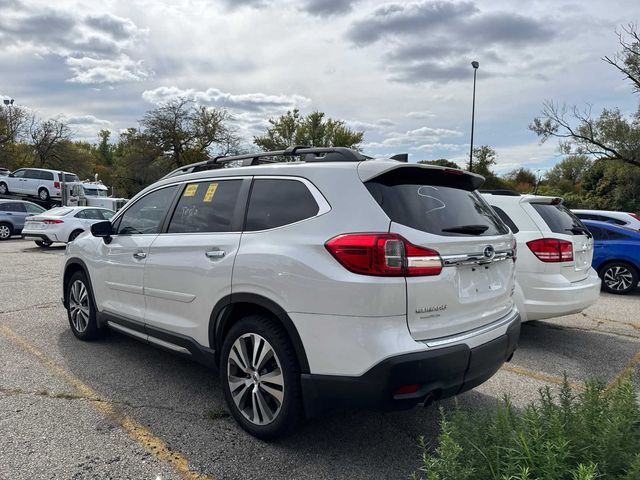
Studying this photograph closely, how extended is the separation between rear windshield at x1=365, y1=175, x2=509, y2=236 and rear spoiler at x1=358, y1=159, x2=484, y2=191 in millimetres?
25

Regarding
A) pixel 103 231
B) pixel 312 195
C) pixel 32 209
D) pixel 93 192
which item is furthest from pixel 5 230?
pixel 312 195

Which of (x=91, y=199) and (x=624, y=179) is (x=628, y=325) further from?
(x=624, y=179)

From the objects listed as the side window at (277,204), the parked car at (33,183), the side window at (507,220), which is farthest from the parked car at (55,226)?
the side window at (277,204)

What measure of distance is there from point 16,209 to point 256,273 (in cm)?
2095

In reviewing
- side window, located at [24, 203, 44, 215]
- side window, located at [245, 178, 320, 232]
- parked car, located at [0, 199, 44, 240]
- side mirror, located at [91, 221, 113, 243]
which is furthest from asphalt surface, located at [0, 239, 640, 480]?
side window, located at [24, 203, 44, 215]

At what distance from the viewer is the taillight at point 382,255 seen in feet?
8.54

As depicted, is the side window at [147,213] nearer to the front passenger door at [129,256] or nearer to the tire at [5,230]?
the front passenger door at [129,256]

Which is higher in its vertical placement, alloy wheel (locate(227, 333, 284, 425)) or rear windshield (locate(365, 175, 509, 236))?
rear windshield (locate(365, 175, 509, 236))

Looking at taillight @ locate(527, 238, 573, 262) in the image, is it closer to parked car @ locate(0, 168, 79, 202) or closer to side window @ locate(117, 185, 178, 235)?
side window @ locate(117, 185, 178, 235)

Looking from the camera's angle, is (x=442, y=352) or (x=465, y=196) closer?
(x=442, y=352)

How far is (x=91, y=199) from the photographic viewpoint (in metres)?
26.4

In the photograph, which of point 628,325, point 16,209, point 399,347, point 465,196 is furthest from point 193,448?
point 16,209

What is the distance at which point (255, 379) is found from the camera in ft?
10.1

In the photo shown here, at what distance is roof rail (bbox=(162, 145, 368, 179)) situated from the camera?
3.12 metres
